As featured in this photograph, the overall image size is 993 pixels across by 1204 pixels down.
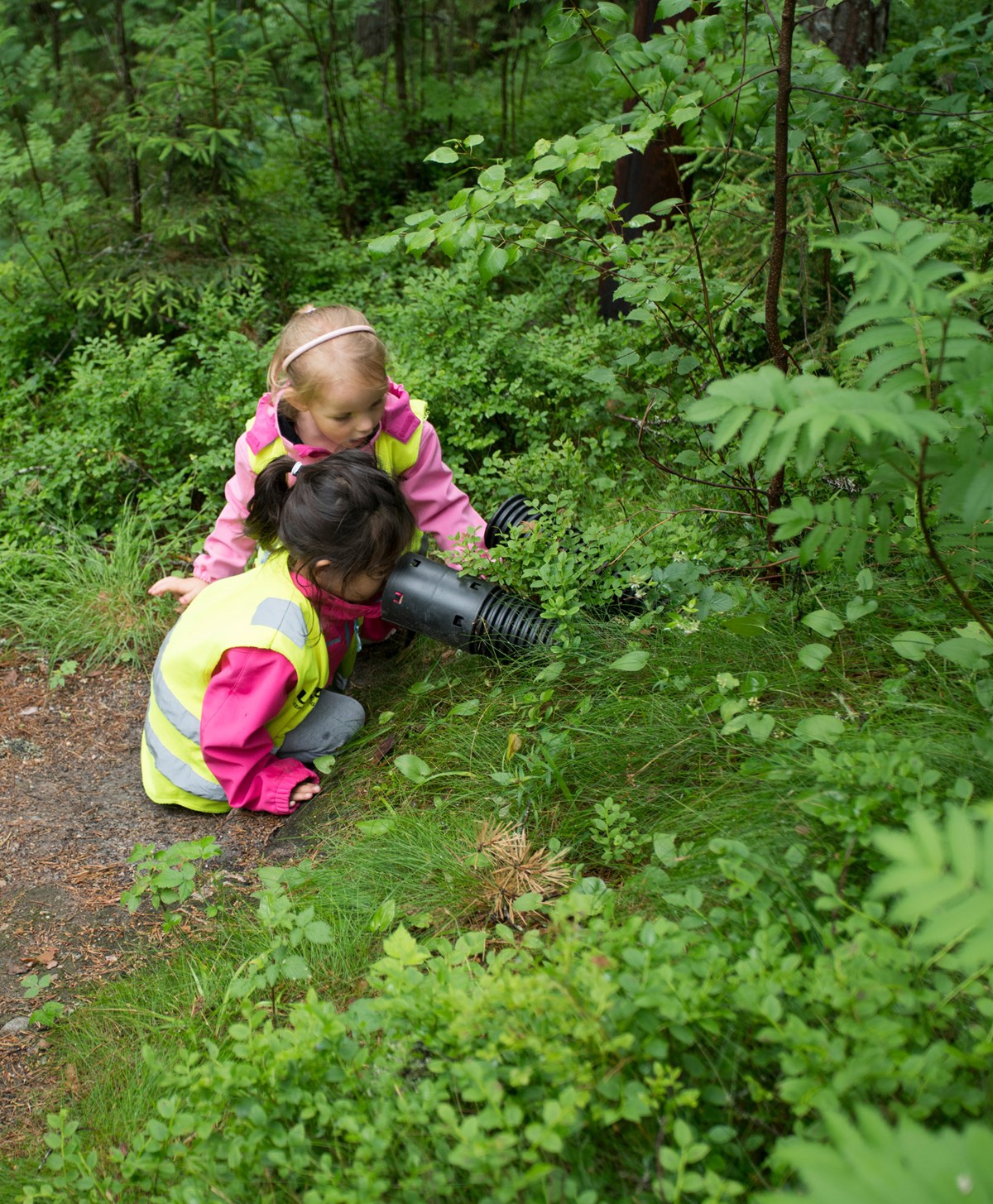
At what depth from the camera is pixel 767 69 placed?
240 centimetres

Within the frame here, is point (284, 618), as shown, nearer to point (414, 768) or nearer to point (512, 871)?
point (414, 768)

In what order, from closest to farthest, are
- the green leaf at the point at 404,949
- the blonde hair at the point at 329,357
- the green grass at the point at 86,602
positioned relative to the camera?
the green leaf at the point at 404,949
the blonde hair at the point at 329,357
the green grass at the point at 86,602

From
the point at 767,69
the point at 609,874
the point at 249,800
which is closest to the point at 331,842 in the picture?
the point at 249,800

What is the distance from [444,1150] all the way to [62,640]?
2929 mm

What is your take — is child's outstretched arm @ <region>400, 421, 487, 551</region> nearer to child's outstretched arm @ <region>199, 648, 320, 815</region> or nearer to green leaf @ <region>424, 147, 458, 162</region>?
child's outstretched arm @ <region>199, 648, 320, 815</region>

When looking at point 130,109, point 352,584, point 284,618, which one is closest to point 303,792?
point 284,618

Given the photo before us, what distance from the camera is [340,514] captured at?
284 cm

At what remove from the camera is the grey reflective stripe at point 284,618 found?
279cm

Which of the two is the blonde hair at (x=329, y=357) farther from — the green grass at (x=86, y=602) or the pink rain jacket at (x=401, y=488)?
the green grass at (x=86, y=602)

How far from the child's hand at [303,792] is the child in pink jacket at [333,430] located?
3.05ft

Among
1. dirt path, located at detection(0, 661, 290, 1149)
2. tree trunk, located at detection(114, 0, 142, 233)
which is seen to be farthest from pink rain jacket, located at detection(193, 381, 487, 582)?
tree trunk, located at detection(114, 0, 142, 233)

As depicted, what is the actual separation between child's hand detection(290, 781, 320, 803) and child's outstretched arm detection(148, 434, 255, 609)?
0.92 m

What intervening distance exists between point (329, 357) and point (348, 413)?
0.19 metres

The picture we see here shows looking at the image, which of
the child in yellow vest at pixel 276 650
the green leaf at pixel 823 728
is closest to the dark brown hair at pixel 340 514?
the child in yellow vest at pixel 276 650
